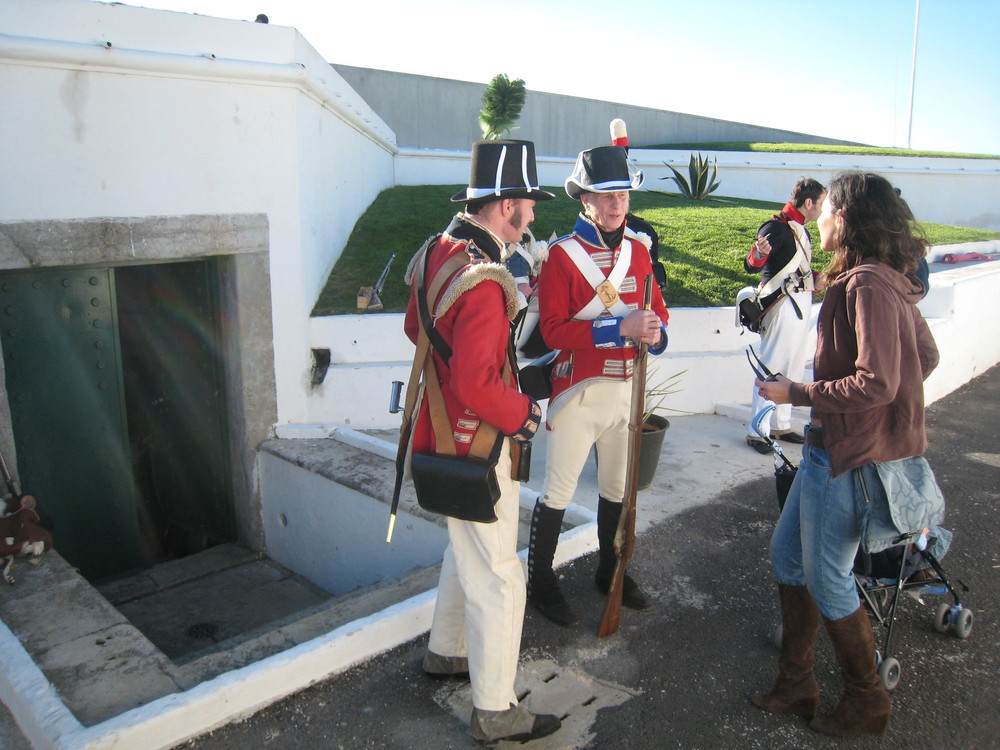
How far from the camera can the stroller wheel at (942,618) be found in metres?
3.43

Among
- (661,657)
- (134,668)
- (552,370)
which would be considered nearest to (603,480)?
(552,370)

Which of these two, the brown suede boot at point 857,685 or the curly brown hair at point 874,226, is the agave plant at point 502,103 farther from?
the brown suede boot at point 857,685


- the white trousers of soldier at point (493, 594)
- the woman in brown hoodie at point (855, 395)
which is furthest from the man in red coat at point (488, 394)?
the woman in brown hoodie at point (855, 395)

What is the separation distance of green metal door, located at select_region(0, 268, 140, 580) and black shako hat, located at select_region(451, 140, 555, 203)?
12.2ft

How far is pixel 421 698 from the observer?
3.04m

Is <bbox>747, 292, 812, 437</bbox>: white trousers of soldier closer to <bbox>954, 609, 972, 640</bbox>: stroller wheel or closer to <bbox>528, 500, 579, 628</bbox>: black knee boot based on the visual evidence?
<bbox>954, 609, 972, 640</bbox>: stroller wheel

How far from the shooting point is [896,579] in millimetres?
3256

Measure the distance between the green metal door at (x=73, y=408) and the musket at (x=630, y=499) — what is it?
396 centimetres

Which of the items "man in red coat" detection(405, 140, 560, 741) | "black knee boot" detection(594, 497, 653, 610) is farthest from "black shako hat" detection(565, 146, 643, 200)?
"black knee boot" detection(594, 497, 653, 610)

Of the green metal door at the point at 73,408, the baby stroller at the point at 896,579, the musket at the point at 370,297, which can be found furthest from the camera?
the musket at the point at 370,297

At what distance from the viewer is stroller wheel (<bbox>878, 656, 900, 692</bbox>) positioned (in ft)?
9.82

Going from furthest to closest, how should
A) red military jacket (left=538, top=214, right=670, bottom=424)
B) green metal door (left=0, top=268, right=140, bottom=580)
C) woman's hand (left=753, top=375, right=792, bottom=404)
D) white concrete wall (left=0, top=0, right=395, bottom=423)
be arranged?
green metal door (left=0, top=268, right=140, bottom=580) → white concrete wall (left=0, top=0, right=395, bottom=423) → red military jacket (left=538, top=214, right=670, bottom=424) → woman's hand (left=753, top=375, right=792, bottom=404)

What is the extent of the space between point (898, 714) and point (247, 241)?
→ 472cm

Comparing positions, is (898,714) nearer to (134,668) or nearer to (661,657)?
(661,657)
